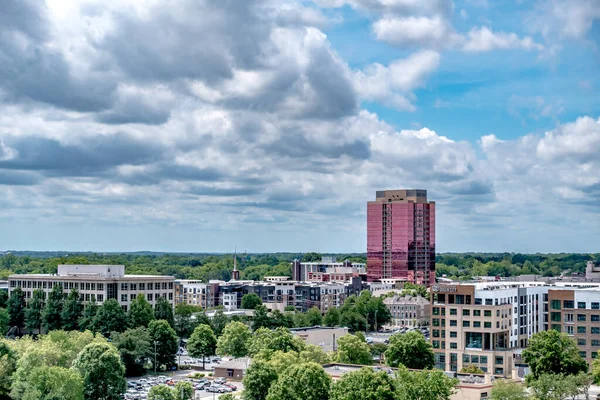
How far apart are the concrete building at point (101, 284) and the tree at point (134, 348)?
94.5ft

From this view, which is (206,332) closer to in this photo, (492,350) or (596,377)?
(492,350)

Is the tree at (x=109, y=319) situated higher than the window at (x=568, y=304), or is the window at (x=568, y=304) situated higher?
the window at (x=568, y=304)

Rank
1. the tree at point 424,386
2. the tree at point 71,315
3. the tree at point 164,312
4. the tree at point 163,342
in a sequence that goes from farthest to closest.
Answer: the tree at point 164,312, the tree at point 71,315, the tree at point 163,342, the tree at point 424,386

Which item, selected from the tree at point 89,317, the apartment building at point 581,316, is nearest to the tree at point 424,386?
the apartment building at point 581,316

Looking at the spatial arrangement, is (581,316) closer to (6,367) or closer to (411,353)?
(411,353)

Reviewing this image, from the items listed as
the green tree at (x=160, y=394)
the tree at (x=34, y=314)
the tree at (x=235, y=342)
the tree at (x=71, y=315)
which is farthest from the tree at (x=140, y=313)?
the green tree at (x=160, y=394)

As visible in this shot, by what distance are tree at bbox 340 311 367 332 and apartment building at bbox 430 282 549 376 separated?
5961cm

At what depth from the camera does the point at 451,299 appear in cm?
12681

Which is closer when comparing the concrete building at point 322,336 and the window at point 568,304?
the window at point 568,304

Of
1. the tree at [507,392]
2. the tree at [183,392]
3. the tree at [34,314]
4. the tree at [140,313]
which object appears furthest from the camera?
the tree at [34,314]

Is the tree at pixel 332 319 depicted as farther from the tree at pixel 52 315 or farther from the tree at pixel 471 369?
the tree at pixel 471 369

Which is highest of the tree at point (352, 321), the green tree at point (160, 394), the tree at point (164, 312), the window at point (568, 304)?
the window at point (568, 304)

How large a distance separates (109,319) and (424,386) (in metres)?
77.1

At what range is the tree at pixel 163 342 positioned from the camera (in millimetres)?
133375
